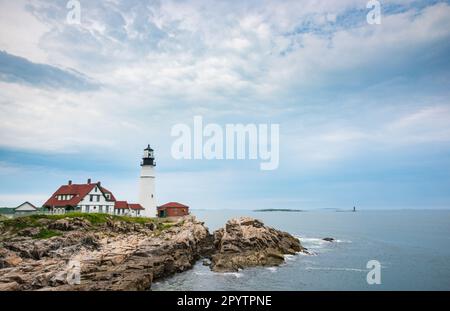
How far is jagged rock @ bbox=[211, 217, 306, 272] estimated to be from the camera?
4053 cm

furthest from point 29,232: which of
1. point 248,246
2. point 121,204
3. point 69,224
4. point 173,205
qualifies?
point 173,205

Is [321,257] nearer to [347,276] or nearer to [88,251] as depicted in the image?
[347,276]

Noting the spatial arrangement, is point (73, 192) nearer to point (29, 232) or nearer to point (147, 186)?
point (147, 186)

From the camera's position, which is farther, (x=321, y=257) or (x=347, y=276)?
(x=321, y=257)

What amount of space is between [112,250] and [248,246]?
16959 millimetres

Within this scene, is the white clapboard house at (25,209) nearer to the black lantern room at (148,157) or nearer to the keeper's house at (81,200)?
the keeper's house at (81,200)

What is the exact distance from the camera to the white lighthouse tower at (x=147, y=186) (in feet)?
218

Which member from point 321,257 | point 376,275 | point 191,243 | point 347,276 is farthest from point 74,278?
point 321,257

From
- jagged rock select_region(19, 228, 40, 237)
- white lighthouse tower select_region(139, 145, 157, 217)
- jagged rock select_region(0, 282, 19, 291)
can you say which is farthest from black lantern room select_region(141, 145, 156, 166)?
jagged rock select_region(0, 282, 19, 291)

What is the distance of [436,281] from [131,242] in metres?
32.6

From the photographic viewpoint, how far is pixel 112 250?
36.8m
